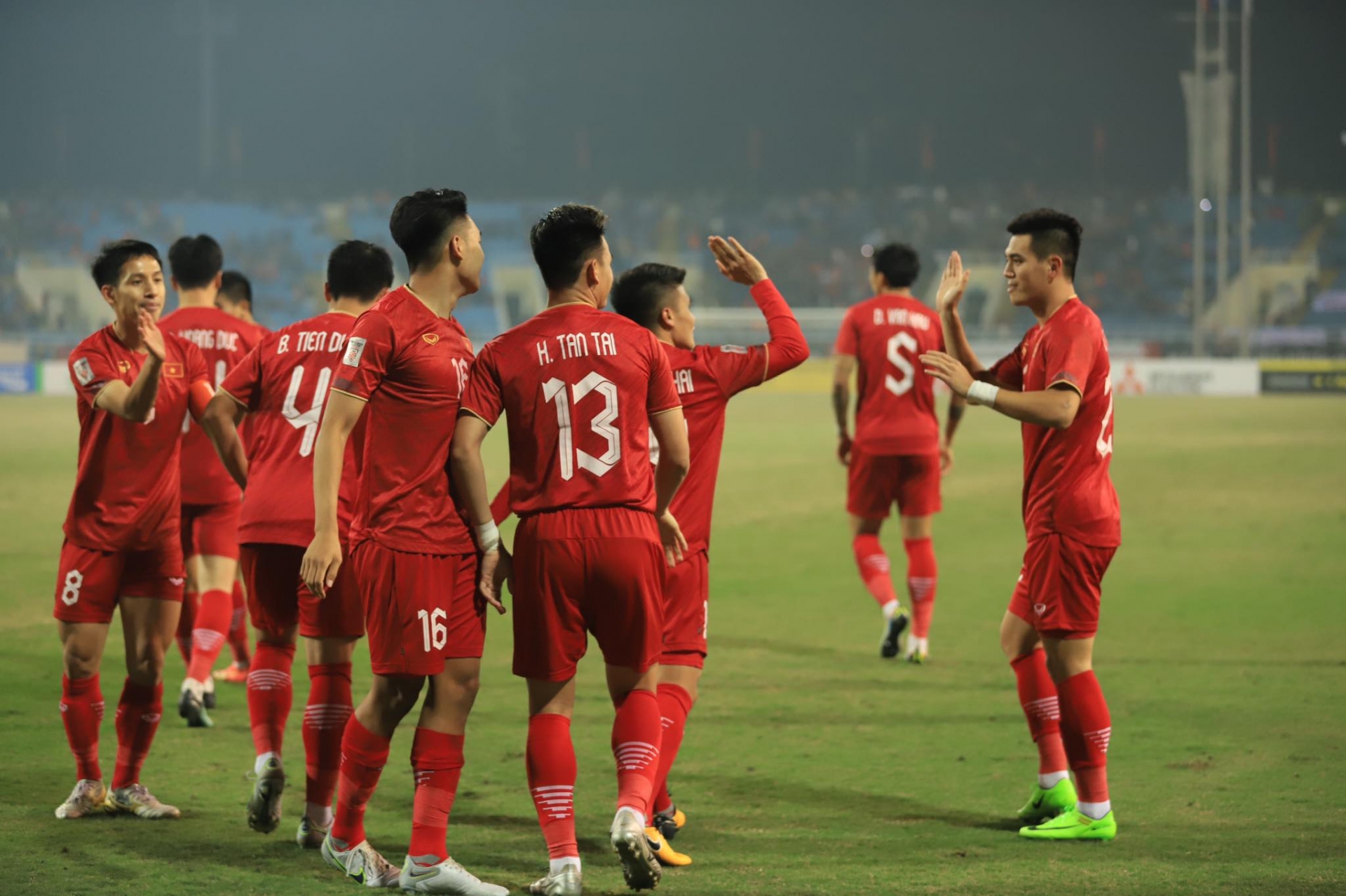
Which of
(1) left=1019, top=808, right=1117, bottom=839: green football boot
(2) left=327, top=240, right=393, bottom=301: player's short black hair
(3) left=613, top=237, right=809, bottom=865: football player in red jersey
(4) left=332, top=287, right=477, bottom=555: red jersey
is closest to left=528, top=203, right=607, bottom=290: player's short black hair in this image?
(4) left=332, top=287, right=477, bottom=555: red jersey

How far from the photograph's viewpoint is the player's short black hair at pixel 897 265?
8.92 meters

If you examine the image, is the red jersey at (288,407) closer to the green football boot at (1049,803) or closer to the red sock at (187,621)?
the red sock at (187,621)

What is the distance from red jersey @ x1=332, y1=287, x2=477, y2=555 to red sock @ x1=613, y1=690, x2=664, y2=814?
2.27 ft

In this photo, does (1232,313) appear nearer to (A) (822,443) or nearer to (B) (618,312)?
(A) (822,443)

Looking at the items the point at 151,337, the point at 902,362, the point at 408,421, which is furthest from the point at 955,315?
the point at 902,362

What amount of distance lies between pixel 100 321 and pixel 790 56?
94.2ft

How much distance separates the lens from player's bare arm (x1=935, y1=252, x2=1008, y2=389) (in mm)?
5344

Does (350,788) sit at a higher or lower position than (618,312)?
lower

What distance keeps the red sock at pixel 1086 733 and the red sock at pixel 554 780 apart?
1898 millimetres

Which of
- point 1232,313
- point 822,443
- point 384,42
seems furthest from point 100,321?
point 1232,313

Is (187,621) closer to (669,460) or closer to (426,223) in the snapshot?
(426,223)

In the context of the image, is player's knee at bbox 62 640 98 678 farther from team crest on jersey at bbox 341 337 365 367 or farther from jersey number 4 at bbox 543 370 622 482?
jersey number 4 at bbox 543 370 622 482

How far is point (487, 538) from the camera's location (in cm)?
429

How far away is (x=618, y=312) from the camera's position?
5.00 metres
